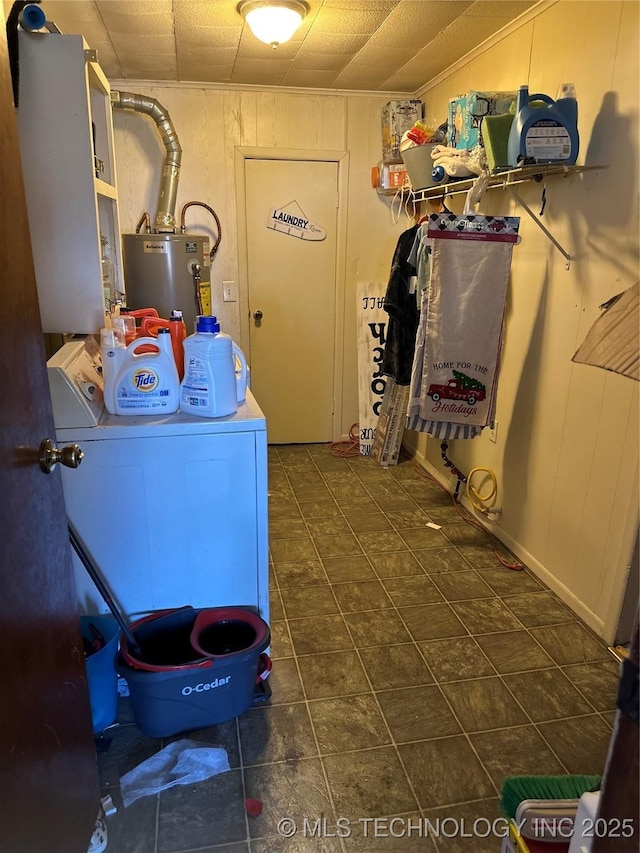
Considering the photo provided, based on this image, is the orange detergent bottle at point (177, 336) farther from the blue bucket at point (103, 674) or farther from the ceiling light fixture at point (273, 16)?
the ceiling light fixture at point (273, 16)

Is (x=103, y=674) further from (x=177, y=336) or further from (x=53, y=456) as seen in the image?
(x=177, y=336)

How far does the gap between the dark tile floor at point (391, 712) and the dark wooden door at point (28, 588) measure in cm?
48

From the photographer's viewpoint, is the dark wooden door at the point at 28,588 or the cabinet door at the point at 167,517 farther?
the cabinet door at the point at 167,517

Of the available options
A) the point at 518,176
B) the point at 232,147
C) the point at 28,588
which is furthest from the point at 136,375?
the point at 232,147

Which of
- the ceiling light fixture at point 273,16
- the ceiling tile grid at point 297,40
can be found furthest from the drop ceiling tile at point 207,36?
the ceiling light fixture at point 273,16

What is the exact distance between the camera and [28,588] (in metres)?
1.04

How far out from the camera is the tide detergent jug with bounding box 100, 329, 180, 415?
1743 millimetres

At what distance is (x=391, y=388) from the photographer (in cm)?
392

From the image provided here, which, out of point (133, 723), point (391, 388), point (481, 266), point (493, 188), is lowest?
point (133, 723)

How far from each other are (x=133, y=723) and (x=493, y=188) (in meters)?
2.77

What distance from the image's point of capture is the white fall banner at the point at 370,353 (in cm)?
401

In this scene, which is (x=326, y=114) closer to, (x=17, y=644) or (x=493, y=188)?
(x=493, y=188)

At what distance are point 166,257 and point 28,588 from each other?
2.65m

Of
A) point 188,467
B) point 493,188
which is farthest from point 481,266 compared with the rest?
point 188,467
